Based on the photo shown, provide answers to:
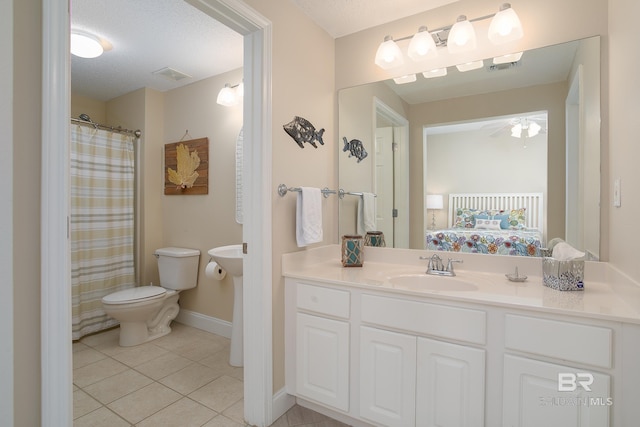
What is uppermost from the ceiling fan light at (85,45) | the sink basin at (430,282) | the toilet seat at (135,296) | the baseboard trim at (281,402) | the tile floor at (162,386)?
the ceiling fan light at (85,45)

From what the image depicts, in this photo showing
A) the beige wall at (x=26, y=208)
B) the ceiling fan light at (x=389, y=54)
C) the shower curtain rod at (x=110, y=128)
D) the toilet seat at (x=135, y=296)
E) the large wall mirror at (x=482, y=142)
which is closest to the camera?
the beige wall at (x=26, y=208)

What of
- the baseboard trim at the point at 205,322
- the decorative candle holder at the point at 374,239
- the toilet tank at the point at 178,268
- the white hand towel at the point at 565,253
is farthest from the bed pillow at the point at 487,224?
the toilet tank at the point at 178,268

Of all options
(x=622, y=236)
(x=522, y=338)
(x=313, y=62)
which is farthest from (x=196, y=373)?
(x=622, y=236)

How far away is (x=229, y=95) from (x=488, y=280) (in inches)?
86.9

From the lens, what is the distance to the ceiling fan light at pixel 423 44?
174cm

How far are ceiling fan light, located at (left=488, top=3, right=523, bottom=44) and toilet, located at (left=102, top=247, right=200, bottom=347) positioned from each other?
268 cm

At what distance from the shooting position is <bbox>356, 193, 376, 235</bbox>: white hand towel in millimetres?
2100

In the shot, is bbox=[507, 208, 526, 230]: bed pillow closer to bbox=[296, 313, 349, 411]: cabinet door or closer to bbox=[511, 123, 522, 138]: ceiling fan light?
bbox=[511, 123, 522, 138]: ceiling fan light

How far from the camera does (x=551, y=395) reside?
111 cm

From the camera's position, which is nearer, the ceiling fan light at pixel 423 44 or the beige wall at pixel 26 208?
the beige wall at pixel 26 208

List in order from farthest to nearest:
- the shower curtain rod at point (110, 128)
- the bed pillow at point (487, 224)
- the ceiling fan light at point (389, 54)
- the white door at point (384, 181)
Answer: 1. the shower curtain rod at point (110, 128)
2. the white door at point (384, 181)
3. the ceiling fan light at point (389, 54)
4. the bed pillow at point (487, 224)

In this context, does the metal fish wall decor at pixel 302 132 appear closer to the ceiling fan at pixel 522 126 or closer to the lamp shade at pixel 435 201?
the lamp shade at pixel 435 201

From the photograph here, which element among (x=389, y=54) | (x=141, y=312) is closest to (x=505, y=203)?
(x=389, y=54)

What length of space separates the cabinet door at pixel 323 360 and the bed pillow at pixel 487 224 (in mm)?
934
